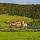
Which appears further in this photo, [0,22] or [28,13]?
[28,13]

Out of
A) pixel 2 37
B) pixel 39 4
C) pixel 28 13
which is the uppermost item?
pixel 39 4

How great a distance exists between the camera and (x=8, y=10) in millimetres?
1979

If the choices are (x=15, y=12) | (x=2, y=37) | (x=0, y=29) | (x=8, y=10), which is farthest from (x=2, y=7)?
(x=2, y=37)

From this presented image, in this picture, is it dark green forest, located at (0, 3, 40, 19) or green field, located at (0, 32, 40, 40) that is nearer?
green field, located at (0, 32, 40, 40)

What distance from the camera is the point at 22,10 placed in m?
1.98

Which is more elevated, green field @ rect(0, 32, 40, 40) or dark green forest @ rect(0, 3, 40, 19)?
dark green forest @ rect(0, 3, 40, 19)

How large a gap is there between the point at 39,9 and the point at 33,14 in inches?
6.4

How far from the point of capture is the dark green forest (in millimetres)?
1951

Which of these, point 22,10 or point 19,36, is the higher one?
point 22,10

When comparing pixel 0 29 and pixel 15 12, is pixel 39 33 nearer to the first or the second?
pixel 0 29

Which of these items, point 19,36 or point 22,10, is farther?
point 22,10

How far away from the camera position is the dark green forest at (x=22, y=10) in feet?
6.40

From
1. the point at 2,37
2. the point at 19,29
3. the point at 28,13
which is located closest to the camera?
the point at 2,37

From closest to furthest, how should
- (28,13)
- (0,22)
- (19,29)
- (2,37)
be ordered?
(2,37), (19,29), (0,22), (28,13)
